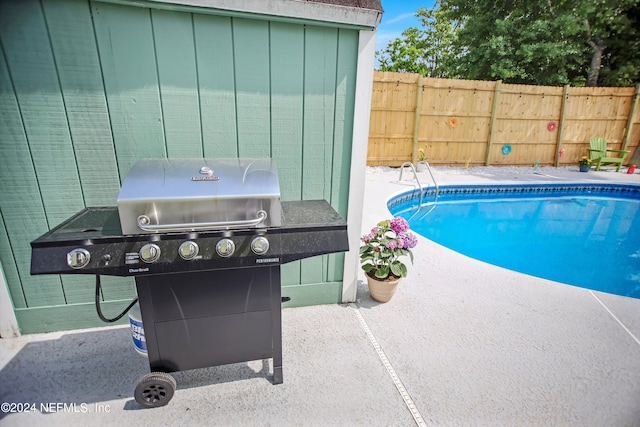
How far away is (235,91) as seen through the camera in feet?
6.23

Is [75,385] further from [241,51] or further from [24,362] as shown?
[241,51]

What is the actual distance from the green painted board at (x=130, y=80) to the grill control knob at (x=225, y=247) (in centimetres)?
98

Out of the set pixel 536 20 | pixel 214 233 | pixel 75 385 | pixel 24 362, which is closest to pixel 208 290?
pixel 214 233

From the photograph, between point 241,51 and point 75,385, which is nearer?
point 75,385

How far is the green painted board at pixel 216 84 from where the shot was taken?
69.4 inches

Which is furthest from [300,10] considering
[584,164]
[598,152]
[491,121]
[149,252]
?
[598,152]

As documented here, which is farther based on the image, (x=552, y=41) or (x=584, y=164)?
(x=552, y=41)

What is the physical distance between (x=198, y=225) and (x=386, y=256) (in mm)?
1563

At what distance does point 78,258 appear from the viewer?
3.85ft

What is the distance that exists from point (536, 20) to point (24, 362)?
45.4ft

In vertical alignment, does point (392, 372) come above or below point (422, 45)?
below

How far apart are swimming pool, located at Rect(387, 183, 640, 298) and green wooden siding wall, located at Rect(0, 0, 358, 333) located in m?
3.89

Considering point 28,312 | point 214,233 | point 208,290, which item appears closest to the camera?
Answer: point 214,233

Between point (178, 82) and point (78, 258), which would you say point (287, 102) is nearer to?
point (178, 82)
